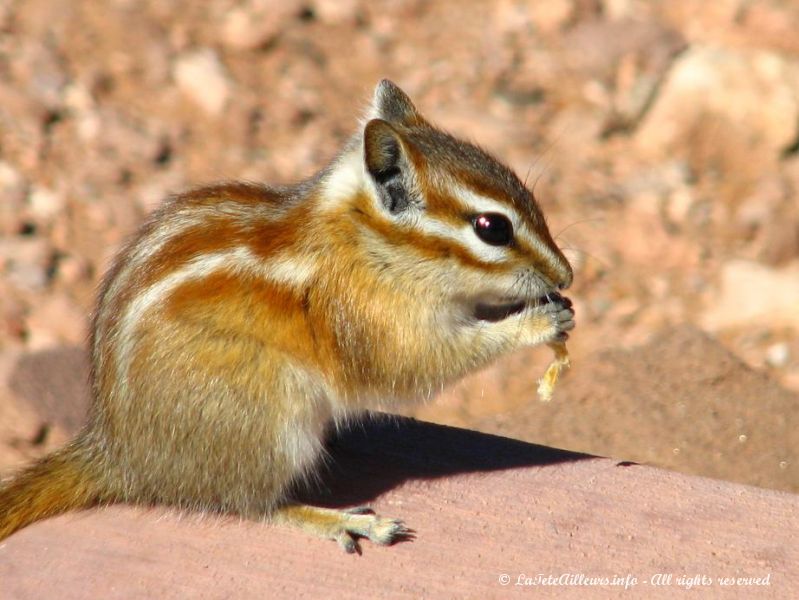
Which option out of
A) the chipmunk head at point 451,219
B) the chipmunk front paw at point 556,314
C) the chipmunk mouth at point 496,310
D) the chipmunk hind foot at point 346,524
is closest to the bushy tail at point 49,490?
the chipmunk hind foot at point 346,524

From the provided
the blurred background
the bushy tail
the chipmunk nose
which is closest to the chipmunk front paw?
→ the chipmunk nose

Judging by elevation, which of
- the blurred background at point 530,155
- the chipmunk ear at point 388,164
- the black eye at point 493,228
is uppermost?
the blurred background at point 530,155

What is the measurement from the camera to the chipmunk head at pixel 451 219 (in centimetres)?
321

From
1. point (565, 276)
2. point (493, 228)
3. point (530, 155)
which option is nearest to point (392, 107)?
point (493, 228)

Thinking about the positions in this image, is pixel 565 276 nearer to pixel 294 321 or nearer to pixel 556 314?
pixel 556 314

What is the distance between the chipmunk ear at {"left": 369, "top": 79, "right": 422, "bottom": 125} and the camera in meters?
3.66

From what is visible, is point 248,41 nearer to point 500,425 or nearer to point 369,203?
point 500,425

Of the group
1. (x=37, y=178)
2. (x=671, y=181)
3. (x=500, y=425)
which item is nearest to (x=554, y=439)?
(x=500, y=425)

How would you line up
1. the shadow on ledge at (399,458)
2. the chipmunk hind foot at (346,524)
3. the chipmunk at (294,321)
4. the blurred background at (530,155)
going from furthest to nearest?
the blurred background at (530,155), the shadow on ledge at (399,458), the chipmunk at (294,321), the chipmunk hind foot at (346,524)

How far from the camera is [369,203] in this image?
3.34 metres

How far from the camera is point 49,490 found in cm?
319

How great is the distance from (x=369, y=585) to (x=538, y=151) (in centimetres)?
403

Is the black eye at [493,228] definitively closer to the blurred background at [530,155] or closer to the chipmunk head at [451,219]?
the chipmunk head at [451,219]

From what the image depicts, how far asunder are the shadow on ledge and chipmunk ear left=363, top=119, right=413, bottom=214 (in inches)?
26.5
